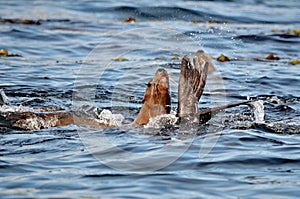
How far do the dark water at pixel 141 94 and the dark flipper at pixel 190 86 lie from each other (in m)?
0.19

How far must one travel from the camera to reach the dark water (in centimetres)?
502

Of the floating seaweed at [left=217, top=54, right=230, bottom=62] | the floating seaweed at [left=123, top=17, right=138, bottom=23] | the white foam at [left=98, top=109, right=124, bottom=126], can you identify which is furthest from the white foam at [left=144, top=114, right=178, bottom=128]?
the floating seaweed at [left=123, top=17, right=138, bottom=23]

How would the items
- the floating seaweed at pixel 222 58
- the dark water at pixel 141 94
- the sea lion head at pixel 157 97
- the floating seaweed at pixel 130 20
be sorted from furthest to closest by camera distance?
the floating seaweed at pixel 130 20, the floating seaweed at pixel 222 58, the sea lion head at pixel 157 97, the dark water at pixel 141 94

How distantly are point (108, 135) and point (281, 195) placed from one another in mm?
2076

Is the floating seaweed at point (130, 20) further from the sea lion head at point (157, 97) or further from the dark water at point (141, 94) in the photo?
the sea lion head at point (157, 97)

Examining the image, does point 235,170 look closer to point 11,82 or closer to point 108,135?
point 108,135

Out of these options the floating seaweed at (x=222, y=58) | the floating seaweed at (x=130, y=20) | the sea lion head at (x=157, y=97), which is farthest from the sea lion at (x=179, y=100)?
the floating seaweed at (x=130, y=20)

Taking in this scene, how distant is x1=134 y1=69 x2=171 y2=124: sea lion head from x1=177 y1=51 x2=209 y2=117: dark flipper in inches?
5.2

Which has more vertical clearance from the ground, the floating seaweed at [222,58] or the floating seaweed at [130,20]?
the floating seaweed at [130,20]

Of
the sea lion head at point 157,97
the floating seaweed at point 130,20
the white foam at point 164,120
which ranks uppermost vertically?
the floating seaweed at point 130,20

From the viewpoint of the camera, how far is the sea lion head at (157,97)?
6.31m

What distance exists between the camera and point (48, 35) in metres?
13.1

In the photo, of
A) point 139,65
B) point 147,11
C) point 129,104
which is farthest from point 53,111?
point 147,11

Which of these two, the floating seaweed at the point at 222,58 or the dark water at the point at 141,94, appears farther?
the floating seaweed at the point at 222,58
